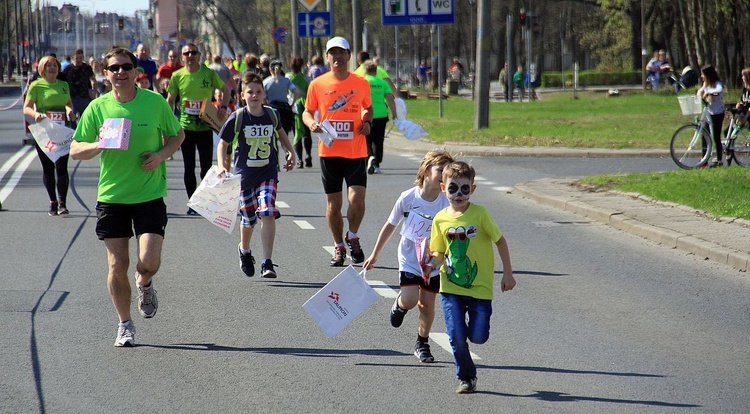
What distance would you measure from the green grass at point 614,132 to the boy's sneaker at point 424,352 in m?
6.37

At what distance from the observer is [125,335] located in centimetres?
700

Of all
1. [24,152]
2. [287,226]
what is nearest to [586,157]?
[287,226]

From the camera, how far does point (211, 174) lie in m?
8.59

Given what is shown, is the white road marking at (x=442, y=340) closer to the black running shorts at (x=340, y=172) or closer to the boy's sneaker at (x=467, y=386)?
the boy's sneaker at (x=467, y=386)

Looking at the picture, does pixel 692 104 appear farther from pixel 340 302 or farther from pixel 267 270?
pixel 340 302

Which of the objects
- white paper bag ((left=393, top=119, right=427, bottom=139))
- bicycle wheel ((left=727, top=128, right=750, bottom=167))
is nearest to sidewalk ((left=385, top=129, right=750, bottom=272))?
white paper bag ((left=393, top=119, right=427, bottom=139))

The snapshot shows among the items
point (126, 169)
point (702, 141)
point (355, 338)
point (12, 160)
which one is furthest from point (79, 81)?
point (355, 338)

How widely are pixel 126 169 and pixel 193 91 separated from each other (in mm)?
6570

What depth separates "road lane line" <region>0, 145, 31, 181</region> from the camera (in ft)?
62.8

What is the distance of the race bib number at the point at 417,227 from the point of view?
21.5 feet

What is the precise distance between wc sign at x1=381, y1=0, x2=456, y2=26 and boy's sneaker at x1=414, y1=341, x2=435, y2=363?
21.2 meters

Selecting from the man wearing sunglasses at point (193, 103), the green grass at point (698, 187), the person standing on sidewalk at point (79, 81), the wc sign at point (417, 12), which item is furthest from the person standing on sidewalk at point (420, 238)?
the wc sign at point (417, 12)

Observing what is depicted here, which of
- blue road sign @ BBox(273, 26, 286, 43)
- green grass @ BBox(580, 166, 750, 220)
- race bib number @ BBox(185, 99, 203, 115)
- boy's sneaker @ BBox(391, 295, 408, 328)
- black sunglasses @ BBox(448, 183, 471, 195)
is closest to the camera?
black sunglasses @ BBox(448, 183, 471, 195)

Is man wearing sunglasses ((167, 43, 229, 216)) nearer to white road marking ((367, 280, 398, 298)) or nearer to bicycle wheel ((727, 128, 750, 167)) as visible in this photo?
white road marking ((367, 280, 398, 298))
